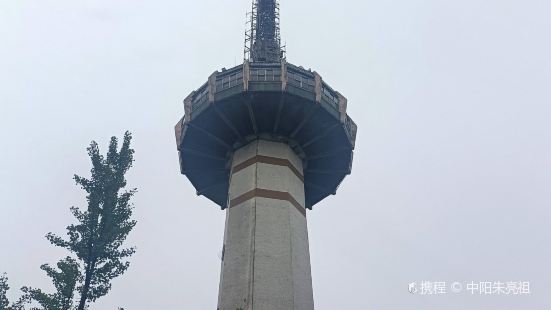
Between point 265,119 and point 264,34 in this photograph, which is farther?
point 264,34

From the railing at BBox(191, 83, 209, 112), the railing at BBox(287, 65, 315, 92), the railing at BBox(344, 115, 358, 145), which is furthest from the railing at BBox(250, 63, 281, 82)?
the railing at BBox(344, 115, 358, 145)

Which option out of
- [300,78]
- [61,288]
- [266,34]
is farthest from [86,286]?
[266,34]

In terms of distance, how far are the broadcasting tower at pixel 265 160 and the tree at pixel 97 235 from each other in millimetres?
5002

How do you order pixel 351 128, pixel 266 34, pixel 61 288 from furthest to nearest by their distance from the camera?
pixel 266 34 < pixel 351 128 < pixel 61 288

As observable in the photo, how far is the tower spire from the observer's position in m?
42.0

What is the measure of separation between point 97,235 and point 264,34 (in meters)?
22.1

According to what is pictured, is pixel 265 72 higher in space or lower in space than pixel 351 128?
higher

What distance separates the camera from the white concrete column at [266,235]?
1102 inches

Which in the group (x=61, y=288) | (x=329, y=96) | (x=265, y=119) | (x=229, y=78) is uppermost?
(x=229, y=78)

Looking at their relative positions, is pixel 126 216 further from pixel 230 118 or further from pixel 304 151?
pixel 304 151

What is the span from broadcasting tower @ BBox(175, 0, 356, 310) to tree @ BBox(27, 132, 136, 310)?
5002 millimetres

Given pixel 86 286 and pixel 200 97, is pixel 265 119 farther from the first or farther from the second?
pixel 86 286

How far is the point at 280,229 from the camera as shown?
30297 millimetres

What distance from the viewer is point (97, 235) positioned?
104 feet
